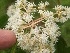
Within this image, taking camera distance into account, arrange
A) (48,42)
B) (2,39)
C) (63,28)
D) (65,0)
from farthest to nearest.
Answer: (65,0) → (63,28) → (48,42) → (2,39)

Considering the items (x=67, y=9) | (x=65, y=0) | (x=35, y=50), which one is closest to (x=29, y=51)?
(x=35, y=50)

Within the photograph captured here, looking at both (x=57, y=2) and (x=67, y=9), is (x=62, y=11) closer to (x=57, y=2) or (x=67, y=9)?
(x=67, y=9)

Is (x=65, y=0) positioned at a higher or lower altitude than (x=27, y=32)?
higher

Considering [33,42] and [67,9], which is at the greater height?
[67,9]

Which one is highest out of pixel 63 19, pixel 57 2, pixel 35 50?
pixel 57 2

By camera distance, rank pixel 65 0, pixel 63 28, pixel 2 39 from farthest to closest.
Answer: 1. pixel 65 0
2. pixel 63 28
3. pixel 2 39

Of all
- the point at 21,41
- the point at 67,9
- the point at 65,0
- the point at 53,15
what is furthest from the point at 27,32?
the point at 65,0

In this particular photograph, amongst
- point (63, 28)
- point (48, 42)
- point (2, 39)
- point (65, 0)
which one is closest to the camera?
point (2, 39)

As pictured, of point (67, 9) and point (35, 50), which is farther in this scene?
point (67, 9)

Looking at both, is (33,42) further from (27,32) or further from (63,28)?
(63,28)
